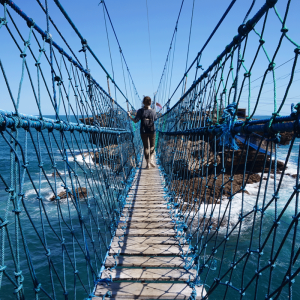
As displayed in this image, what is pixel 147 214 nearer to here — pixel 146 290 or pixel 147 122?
pixel 146 290

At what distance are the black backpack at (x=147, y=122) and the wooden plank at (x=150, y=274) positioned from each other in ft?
8.29

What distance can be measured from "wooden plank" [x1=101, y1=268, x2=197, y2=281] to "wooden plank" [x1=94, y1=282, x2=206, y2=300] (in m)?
0.04

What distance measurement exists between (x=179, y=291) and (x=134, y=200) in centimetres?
155

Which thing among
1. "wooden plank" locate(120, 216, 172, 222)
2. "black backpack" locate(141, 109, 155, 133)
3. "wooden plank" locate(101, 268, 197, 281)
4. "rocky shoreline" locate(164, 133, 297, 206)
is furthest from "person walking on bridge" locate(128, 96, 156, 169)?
"wooden plank" locate(101, 268, 197, 281)

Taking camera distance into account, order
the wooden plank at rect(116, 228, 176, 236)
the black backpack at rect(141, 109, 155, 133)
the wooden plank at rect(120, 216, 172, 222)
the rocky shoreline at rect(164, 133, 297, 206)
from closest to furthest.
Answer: the rocky shoreline at rect(164, 133, 297, 206), the wooden plank at rect(116, 228, 176, 236), the wooden plank at rect(120, 216, 172, 222), the black backpack at rect(141, 109, 155, 133)

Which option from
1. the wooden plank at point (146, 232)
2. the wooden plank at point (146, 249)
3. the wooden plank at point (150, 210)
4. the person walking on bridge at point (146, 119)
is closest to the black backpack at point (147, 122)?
the person walking on bridge at point (146, 119)

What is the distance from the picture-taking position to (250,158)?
9.39 metres

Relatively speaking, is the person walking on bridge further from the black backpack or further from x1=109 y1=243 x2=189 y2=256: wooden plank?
x1=109 y1=243 x2=189 y2=256: wooden plank

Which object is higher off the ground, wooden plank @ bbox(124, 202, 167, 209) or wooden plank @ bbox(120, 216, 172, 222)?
wooden plank @ bbox(124, 202, 167, 209)

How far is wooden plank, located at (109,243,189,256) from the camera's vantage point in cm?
182

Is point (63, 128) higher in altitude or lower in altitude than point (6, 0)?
lower

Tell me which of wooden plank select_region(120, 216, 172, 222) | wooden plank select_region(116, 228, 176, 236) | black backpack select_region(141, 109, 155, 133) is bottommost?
wooden plank select_region(116, 228, 176, 236)

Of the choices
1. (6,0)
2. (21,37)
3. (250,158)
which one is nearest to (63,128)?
(21,37)

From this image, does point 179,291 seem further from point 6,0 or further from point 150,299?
point 6,0
